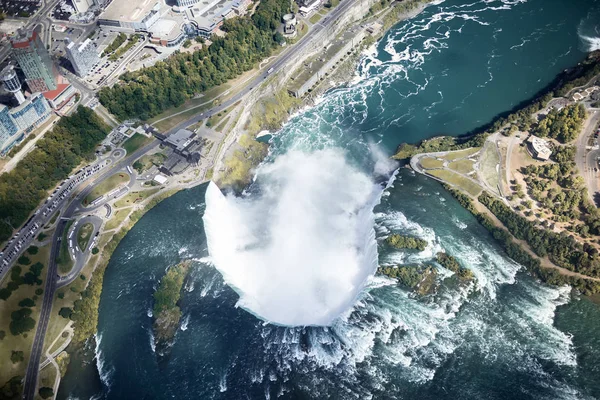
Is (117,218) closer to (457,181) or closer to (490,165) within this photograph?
(457,181)

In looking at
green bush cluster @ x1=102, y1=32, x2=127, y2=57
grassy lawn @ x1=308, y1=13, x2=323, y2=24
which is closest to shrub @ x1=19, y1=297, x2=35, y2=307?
green bush cluster @ x1=102, y1=32, x2=127, y2=57

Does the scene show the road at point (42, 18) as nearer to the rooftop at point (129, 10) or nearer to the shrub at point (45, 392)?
the rooftop at point (129, 10)

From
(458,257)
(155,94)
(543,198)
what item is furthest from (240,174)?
(543,198)

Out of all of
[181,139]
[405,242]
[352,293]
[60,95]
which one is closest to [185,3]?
[60,95]

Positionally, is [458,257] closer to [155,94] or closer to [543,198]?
[543,198]

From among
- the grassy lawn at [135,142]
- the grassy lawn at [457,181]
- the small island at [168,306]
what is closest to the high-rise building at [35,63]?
the grassy lawn at [135,142]

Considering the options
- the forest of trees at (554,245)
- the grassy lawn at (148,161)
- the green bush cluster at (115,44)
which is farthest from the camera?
the green bush cluster at (115,44)
